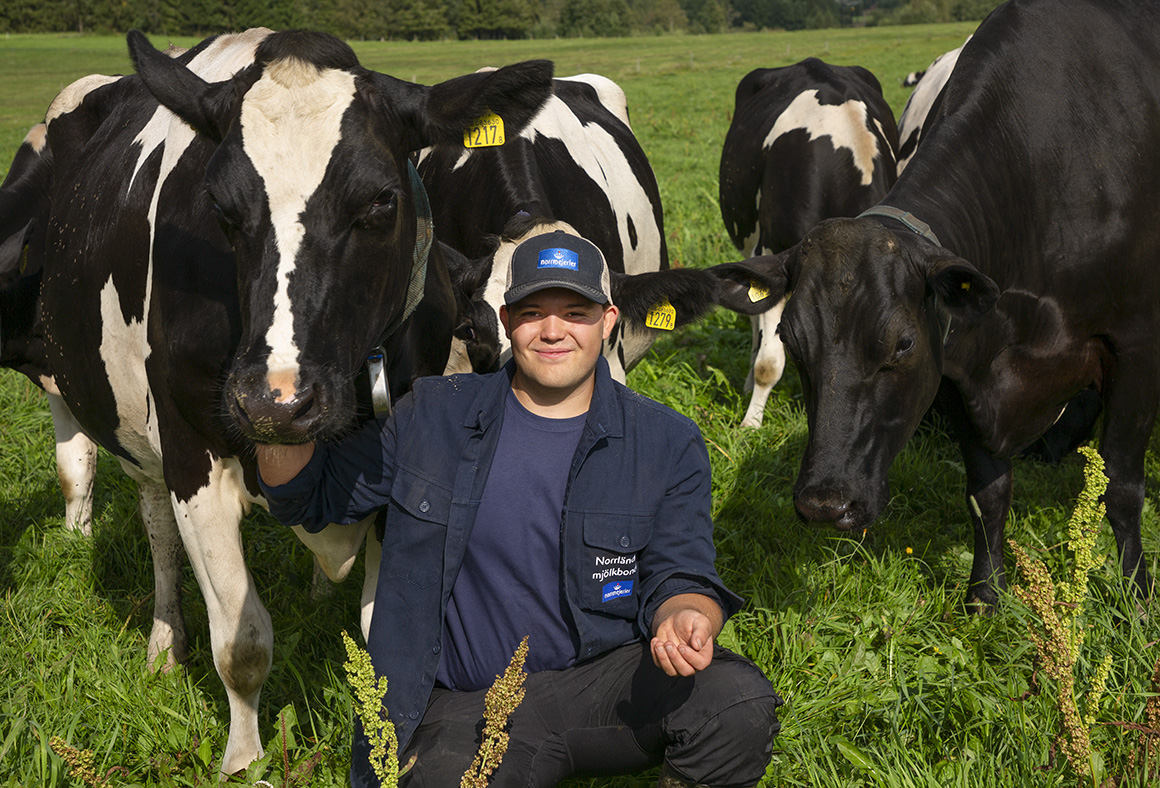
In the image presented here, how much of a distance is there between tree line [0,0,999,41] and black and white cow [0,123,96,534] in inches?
2526

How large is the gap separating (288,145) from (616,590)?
144cm

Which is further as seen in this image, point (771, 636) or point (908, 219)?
point (771, 636)

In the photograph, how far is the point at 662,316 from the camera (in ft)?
13.1

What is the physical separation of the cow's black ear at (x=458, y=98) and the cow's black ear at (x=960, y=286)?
149cm

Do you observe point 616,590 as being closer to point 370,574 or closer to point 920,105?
point 370,574

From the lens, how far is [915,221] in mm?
3650

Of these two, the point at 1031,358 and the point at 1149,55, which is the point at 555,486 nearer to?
the point at 1031,358

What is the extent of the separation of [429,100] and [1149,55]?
347 centimetres

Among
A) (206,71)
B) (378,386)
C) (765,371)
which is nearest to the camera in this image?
(378,386)

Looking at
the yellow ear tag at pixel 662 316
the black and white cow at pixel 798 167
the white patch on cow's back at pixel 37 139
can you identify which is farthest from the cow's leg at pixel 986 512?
the white patch on cow's back at pixel 37 139

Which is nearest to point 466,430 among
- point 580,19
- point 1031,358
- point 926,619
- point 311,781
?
point 311,781

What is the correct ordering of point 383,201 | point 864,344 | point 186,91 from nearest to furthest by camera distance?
point 383,201 → point 186,91 → point 864,344

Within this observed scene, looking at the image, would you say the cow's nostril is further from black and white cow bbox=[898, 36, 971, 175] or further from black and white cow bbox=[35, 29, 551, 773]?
black and white cow bbox=[898, 36, 971, 175]

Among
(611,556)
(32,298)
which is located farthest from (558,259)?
(32,298)
